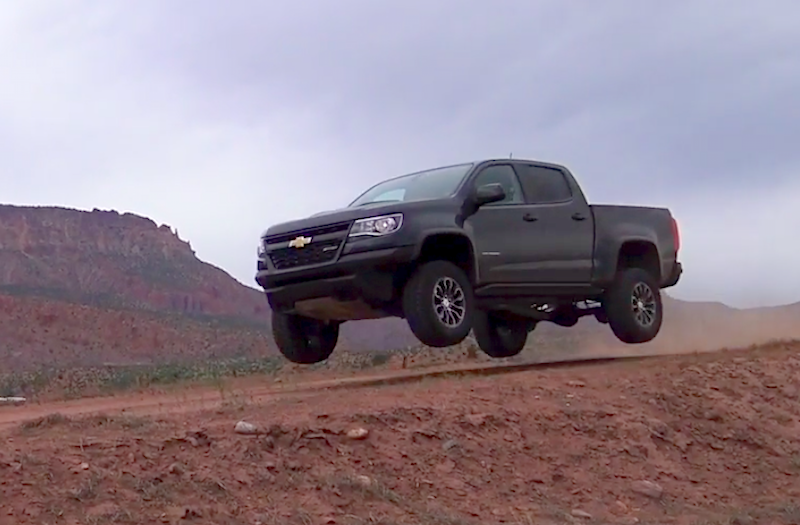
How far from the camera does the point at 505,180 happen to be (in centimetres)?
1094

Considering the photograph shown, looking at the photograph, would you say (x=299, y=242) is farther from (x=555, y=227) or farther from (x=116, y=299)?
(x=116, y=299)

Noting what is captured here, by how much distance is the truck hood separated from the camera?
947 centimetres

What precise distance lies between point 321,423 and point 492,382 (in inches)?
84.5

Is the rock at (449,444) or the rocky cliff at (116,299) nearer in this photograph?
the rock at (449,444)

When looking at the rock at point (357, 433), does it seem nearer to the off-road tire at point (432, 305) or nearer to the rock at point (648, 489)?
the rock at point (648, 489)

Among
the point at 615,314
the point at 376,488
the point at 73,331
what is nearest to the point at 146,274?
the point at 73,331

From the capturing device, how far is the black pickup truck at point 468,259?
9375 millimetres

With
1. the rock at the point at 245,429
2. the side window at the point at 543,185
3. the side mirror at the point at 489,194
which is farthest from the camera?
the side window at the point at 543,185

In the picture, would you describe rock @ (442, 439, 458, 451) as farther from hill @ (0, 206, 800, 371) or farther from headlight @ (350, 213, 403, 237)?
hill @ (0, 206, 800, 371)

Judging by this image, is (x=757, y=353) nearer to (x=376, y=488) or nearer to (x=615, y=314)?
(x=615, y=314)

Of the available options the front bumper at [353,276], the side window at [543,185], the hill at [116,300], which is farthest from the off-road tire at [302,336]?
the hill at [116,300]

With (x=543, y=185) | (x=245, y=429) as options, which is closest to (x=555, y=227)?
(x=543, y=185)

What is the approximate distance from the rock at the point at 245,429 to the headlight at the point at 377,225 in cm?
297

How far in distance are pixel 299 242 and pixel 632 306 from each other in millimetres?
3726
